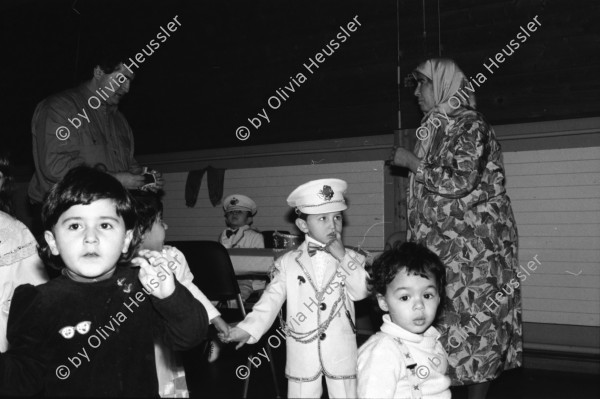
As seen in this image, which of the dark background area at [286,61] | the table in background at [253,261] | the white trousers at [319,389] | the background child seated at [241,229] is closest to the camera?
the white trousers at [319,389]

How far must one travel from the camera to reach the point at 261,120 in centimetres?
689

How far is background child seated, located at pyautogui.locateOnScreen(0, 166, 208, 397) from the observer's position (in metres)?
1.76

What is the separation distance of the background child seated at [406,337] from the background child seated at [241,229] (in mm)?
3289

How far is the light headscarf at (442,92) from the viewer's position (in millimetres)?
3594

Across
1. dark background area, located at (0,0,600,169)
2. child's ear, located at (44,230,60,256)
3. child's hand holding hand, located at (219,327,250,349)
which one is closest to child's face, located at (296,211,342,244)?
child's hand holding hand, located at (219,327,250,349)

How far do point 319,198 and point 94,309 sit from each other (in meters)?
1.58

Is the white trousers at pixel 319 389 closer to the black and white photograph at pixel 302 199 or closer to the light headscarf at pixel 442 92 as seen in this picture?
the black and white photograph at pixel 302 199

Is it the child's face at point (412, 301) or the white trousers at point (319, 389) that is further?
the white trousers at point (319, 389)

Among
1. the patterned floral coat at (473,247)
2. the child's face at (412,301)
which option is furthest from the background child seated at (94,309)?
the patterned floral coat at (473,247)

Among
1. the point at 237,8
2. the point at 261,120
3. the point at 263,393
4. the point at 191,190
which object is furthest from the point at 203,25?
the point at 263,393

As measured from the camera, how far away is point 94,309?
1.87m

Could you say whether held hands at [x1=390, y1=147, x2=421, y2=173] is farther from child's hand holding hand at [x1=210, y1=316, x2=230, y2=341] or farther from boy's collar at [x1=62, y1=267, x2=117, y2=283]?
boy's collar at [x1=62, y1=267, x2=117, y2=283]

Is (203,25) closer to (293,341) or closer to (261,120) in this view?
(261,120)

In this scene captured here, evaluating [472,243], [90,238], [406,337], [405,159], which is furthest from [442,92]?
[90,238]
